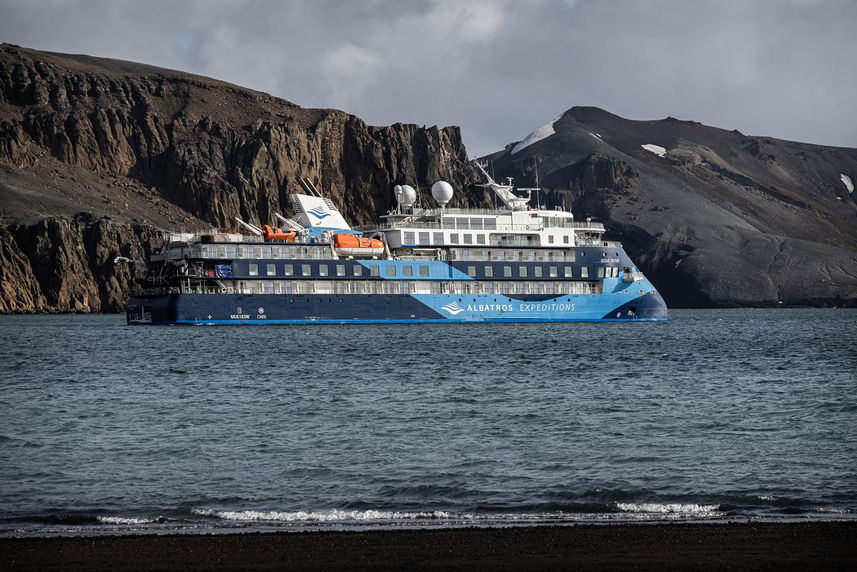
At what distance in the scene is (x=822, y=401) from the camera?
31625 mm

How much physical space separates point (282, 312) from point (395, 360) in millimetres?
35133

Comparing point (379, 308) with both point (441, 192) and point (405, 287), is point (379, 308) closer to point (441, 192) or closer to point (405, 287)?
point (405, 287)

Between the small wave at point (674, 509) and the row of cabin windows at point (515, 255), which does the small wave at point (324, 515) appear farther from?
the row of cabin windows at point (515, 255)

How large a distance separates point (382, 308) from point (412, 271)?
13.7ft

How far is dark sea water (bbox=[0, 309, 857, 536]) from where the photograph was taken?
16.9 m

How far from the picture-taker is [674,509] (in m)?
16.6

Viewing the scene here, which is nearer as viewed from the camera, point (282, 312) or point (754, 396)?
point (754, 396)

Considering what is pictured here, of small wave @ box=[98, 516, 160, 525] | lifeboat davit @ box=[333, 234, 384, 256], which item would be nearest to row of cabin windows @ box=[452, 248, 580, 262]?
lifeboat davit @ box=[333, 234, 384, 256]

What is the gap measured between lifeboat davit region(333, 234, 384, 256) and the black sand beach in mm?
69510

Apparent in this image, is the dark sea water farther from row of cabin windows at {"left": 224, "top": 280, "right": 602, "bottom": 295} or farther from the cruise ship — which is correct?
row of cabin windows at {"left": 224, "top": 280, "right": 602, "bottom": 295}

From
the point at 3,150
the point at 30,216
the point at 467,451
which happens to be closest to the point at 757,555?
Result: the point at 467,451

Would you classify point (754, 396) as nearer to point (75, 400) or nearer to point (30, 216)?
point (75, 400)

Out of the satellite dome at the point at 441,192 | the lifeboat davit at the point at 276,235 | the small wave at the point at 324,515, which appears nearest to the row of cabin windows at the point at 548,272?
the satellite dome at the point at 441,192

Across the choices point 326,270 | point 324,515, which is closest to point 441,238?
point 326,270
